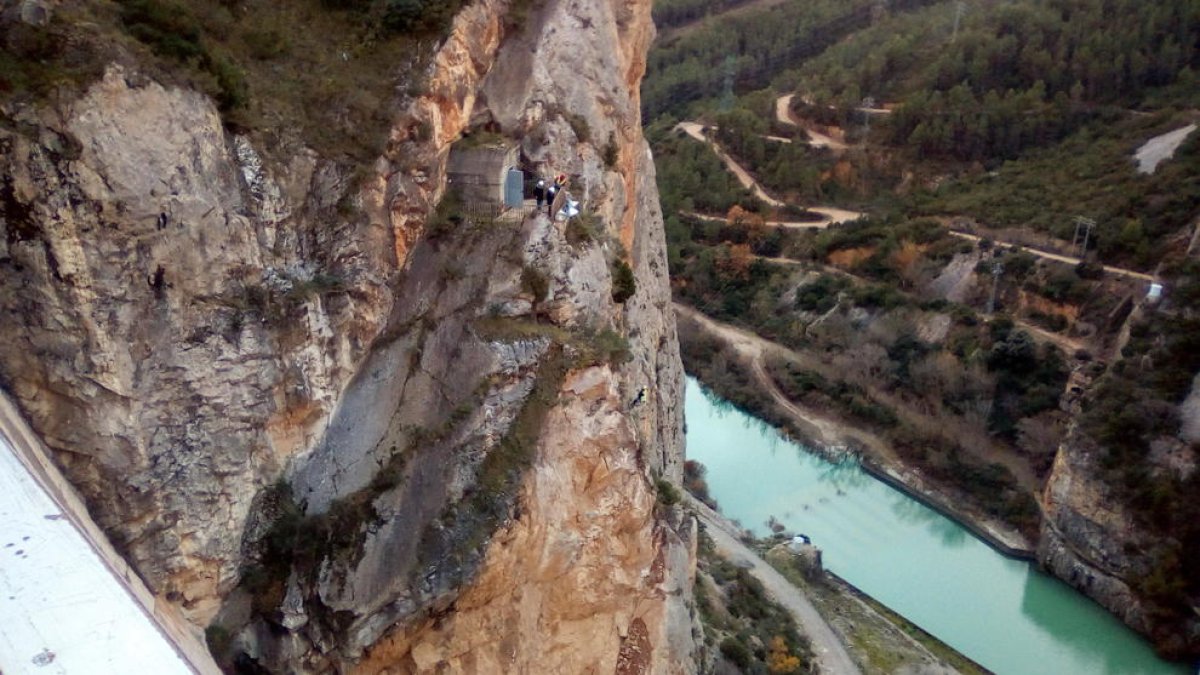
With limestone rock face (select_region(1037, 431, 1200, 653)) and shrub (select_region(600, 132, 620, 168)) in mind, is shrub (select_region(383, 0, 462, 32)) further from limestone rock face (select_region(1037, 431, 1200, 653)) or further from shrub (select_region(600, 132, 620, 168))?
limestone rock face (select_region(1037, 431, 1200, 653))

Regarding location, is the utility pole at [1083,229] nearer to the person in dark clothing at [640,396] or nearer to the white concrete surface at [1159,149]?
the white concrete surface at [1159,149]

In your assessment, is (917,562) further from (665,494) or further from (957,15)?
(957,15)

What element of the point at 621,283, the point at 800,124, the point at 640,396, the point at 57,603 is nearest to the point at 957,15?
the point at 800,124

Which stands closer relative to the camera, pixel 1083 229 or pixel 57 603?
pixel 57 603

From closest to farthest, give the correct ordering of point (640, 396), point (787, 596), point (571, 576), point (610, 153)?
point (571, 576) → point (640, 396) → point (610, 153) → point (787, 596)

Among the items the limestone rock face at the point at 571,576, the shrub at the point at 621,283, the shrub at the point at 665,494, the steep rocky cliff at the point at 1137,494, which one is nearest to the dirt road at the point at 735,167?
the steep rocky cliff at the point at 1137,494

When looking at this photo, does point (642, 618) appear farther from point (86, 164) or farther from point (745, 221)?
point (745, 221)
